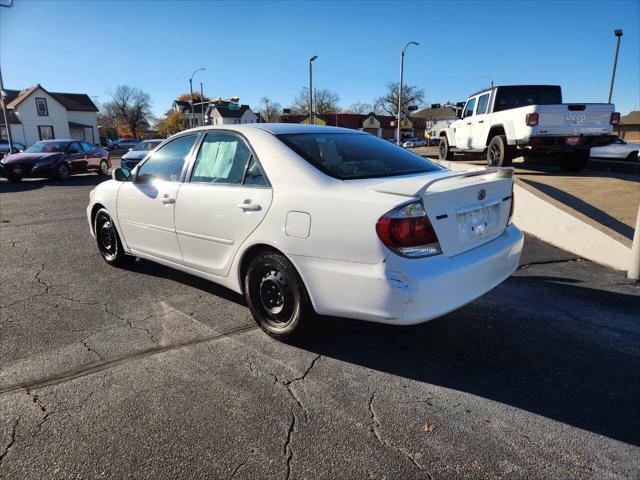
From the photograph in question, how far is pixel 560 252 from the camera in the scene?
5.80 metres

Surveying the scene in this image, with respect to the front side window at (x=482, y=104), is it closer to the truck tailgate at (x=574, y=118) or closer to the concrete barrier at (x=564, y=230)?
the truck tailgate at (x=574, y=118)

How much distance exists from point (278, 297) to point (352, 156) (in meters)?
1.26

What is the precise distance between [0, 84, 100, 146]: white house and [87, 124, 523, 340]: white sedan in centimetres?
6121

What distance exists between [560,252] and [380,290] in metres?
4.27

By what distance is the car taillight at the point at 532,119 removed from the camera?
8703 mm

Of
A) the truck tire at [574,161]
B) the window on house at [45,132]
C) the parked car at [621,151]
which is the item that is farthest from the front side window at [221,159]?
the window on house at [45,132]

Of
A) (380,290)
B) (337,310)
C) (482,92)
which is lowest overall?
(337,310)

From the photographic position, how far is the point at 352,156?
3516 mm

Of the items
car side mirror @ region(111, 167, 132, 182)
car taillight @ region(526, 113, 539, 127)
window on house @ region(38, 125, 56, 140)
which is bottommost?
car side mirror @ region(111, 167, 132, 182)

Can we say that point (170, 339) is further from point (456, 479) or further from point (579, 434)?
point (579, 434)

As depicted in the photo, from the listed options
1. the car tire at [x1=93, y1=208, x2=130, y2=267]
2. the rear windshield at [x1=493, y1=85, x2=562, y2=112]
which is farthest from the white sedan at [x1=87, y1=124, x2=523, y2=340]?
the rear windshield at [x1=493, y1=85, x2=562, y2=112]

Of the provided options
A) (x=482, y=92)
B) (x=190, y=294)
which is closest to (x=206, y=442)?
(x=190, y=294)

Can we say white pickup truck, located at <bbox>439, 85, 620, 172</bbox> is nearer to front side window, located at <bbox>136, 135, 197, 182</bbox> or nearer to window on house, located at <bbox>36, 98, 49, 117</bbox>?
front side window, located at <bbox>136, 135, 197, 182</bbox>

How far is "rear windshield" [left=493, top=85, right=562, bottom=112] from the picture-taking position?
34.9 ft
